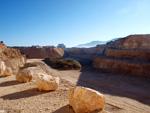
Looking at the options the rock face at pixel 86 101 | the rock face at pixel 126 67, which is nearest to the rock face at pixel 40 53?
the rock face at pixel 126 67

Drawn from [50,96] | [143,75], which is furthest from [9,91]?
[143,75]

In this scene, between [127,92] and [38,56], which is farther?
[38,56]

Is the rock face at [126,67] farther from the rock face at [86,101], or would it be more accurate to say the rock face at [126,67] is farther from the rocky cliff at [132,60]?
the rock face at [86,101]

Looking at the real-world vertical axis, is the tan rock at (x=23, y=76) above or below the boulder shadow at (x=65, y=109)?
above

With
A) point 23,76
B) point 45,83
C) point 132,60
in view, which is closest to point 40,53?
point 132,60

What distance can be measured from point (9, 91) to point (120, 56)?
1923 centimetres

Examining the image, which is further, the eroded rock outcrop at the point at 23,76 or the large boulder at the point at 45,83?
the eroded rock outcrop at the point at 23,76

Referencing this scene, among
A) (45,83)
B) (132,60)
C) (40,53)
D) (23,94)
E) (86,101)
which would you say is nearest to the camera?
(86,101)

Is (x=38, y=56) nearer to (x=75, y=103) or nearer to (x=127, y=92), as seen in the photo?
(x=127, y=92)

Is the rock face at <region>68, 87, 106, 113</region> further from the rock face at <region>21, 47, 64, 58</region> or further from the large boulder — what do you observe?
the rock face at <region>21, 47, 64, 58</region>

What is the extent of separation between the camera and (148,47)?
2405 centimetres

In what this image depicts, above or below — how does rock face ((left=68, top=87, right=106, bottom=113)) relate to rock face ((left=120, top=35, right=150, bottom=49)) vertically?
below

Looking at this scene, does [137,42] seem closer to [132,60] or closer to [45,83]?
[132,60]

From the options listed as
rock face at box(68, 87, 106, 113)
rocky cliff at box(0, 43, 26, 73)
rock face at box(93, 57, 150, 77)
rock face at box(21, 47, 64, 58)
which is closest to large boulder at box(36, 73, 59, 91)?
rock face at box(68, 87, 106, 113)
